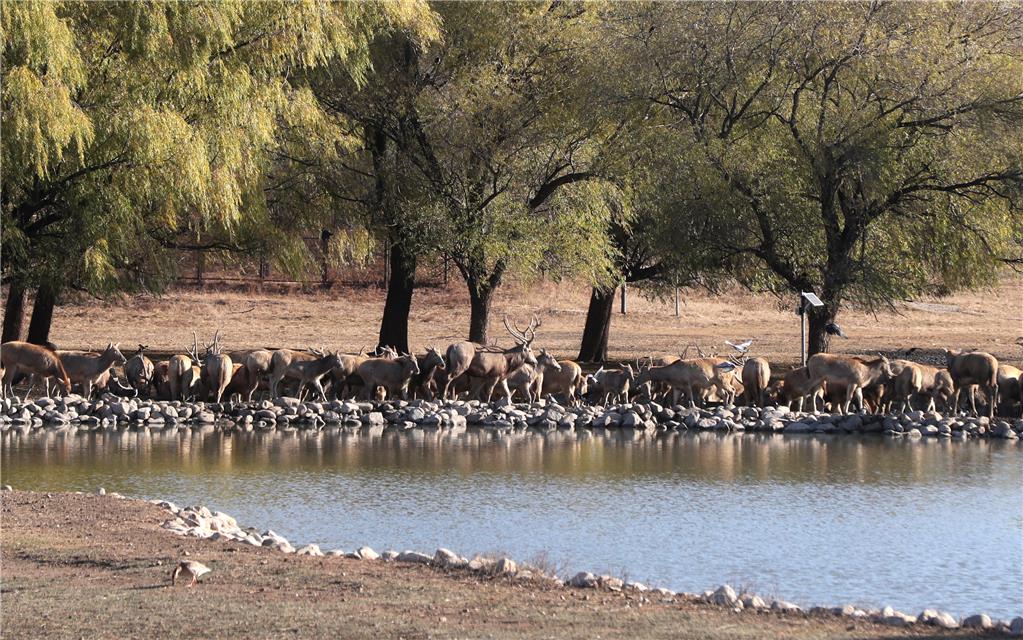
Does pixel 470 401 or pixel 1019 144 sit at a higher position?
pixel 1019 144

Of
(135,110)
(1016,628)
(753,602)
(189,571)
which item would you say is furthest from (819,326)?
(189,571)

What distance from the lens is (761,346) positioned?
3856 cm

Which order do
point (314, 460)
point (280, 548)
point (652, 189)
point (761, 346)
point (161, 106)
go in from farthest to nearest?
1. point (761, 346)
2. point (652, 189)
3. point (161, 106)
4. point (314, 460)
5. point (280, 548)

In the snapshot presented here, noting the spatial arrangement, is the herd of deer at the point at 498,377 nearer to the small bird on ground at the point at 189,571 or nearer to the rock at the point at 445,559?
the rock at the point at 445,559

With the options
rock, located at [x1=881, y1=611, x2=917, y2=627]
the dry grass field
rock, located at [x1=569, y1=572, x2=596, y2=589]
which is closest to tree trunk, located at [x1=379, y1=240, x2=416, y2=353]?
the dry grass field

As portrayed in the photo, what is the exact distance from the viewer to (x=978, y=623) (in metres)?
9.50

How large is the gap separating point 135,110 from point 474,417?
24.3 feet

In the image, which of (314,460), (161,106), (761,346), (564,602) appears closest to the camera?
(564,602)

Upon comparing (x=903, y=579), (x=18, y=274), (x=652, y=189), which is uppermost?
(x=652, y=189)

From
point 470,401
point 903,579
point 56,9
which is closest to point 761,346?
point 470,401

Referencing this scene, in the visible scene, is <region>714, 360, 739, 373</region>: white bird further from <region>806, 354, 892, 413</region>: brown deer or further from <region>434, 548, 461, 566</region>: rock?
<region>434, 548, 461, 566</region>: rock

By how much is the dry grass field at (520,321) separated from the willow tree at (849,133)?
512cm

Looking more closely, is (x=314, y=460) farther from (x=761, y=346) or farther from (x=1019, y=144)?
(x=761, y=346)

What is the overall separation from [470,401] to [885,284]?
8.17 m
